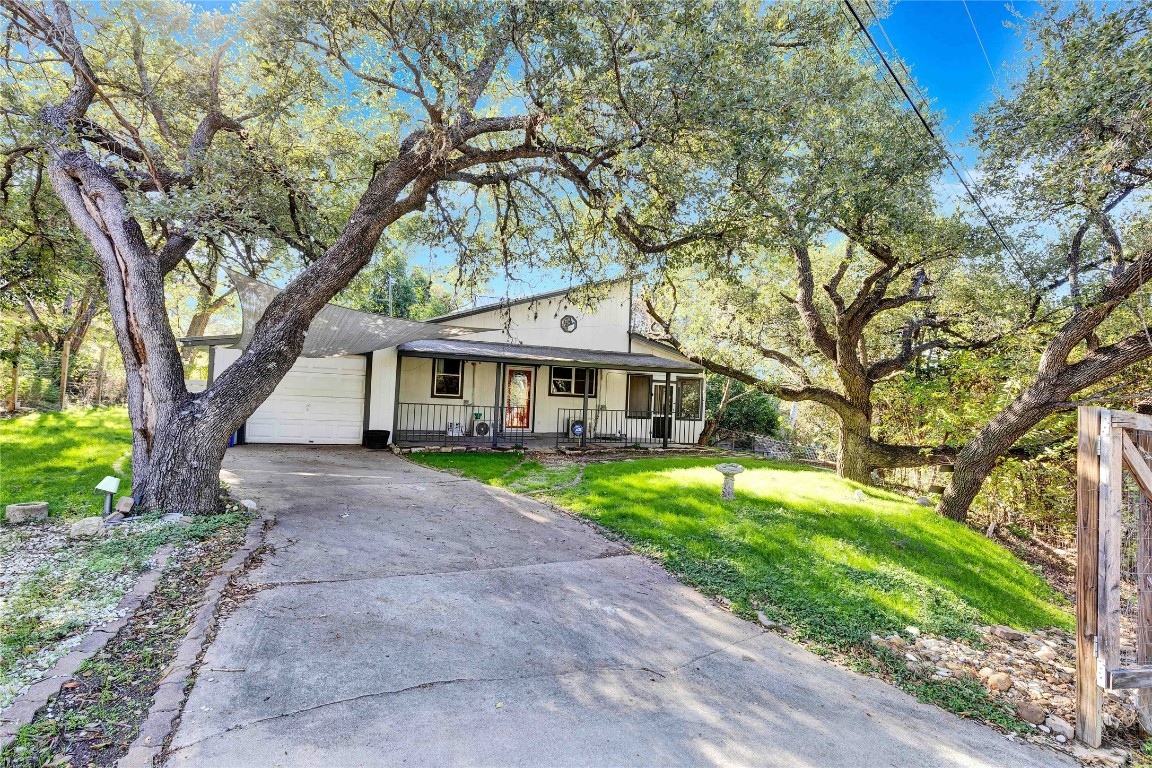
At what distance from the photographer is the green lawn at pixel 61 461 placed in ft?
17.8

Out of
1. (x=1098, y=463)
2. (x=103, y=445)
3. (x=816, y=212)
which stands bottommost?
(x=103, y=445)

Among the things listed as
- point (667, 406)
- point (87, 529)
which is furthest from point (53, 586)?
point (667, 406)

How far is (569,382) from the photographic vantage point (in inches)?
599

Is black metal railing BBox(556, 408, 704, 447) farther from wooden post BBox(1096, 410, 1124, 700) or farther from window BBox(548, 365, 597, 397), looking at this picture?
wooden post BBox(1096, 410, 1124, 700)

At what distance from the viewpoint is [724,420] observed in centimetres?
1917

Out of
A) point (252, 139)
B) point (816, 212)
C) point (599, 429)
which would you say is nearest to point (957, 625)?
point (816, 212)

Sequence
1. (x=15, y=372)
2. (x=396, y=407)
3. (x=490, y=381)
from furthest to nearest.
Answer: (x=490, y=381) < (x=15, y=372) < (x=396, y=407)

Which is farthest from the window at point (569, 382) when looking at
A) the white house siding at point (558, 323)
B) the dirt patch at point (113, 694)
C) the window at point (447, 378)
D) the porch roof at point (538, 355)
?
the dirt patch at point (113, 694)

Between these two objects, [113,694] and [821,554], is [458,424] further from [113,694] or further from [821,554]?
[113,694]

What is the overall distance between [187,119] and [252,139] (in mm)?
1300

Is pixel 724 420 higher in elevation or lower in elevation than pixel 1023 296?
lower

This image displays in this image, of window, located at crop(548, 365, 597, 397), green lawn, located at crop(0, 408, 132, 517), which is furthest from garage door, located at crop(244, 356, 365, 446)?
window, located at crop(548, 365, 597, 397)

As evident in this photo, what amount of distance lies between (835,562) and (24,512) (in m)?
8.12

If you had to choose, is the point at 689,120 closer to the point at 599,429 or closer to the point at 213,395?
the point at 213,395
